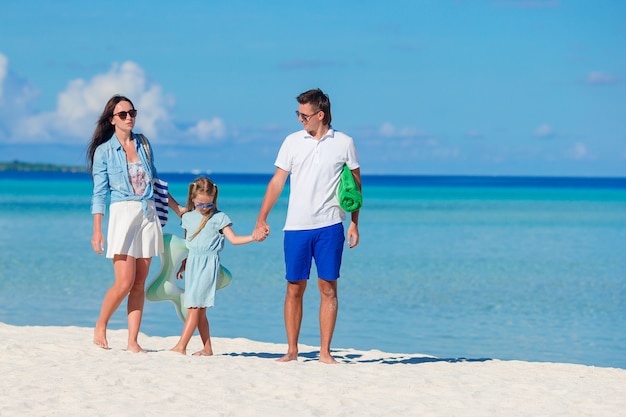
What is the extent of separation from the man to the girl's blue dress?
418 mm

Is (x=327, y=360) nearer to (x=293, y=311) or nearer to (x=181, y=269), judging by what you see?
(x=293, y=311)

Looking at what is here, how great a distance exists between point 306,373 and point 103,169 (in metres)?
1.99

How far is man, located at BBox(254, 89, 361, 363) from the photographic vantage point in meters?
6.61

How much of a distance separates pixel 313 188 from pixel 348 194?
25cm

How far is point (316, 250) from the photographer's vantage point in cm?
667

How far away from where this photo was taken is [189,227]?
273 inches

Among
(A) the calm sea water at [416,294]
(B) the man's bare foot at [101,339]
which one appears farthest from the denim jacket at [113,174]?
(A) the calm sea water at [416,294]

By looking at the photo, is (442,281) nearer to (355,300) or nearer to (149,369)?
(355,300)

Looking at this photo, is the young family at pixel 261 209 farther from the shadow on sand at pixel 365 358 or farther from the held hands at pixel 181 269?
the shadow on sand at pixel 365 358

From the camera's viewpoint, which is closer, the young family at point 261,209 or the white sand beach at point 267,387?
the white sand beach at point 267,387

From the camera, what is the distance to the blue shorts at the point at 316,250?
662cm

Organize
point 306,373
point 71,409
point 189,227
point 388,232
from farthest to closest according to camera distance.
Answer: point 388,232 → point 189,227 → point 306,373 → point 71,409

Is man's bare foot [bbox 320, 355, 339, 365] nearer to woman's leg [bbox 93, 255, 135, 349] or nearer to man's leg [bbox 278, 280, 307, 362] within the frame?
man's leg [bbox 278, 280, 307, 362]

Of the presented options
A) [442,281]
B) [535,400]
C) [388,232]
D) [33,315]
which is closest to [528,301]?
[442,281]
